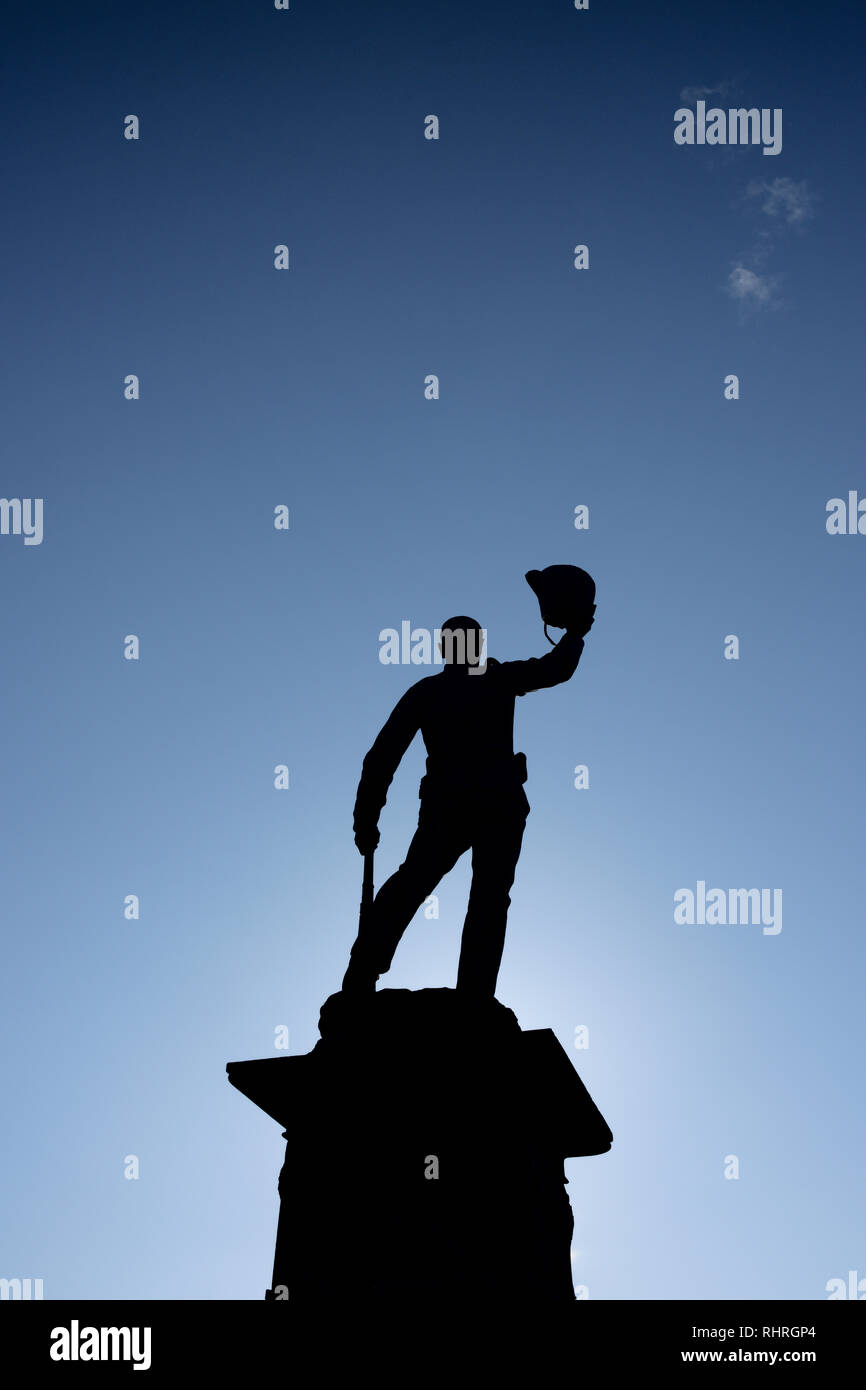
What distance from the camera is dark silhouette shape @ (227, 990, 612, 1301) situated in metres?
7.04

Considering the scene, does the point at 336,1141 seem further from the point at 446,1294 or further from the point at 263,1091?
the point at 446,1294

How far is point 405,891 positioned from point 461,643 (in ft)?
5.81

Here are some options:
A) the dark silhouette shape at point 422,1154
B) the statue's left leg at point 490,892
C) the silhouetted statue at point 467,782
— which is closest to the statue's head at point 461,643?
the silhouetted statue at point 467,782

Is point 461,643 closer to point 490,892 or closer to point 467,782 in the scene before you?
point 467,782

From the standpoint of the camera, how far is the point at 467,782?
8.30 meters

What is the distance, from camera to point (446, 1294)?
22.6ft

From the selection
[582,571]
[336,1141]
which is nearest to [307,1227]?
[336,1141]

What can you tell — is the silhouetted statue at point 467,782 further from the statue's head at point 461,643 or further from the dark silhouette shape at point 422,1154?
the dark silhouette shape at point 422,1154

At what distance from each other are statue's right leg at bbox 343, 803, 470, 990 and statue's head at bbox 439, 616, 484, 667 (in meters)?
1.07

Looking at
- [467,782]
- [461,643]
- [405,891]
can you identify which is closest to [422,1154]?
[405,891]

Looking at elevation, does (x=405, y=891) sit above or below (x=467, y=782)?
below

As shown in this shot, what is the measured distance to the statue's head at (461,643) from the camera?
8.74m
